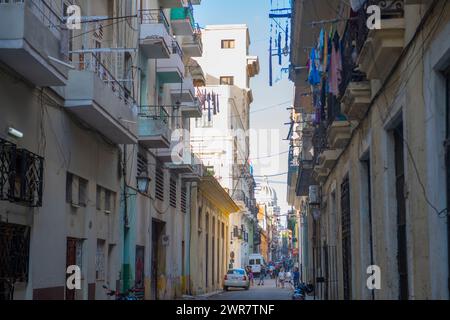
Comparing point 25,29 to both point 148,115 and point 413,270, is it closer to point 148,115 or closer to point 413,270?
point 413,270

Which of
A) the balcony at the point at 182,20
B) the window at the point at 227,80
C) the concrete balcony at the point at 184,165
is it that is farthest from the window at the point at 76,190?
the window at the point at 227,80

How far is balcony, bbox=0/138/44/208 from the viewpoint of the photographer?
1125cm

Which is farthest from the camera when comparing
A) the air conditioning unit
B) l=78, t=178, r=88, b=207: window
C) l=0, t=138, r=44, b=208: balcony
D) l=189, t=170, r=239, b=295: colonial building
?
l=189, t=170, r=239, b=295: colonial building

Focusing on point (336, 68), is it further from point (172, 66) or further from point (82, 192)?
point (172, 66)

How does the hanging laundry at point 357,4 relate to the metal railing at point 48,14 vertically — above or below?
below

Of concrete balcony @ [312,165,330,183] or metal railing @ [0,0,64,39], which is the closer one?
metal railing @ [0,0,64,39]

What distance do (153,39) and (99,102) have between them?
6.89 metres

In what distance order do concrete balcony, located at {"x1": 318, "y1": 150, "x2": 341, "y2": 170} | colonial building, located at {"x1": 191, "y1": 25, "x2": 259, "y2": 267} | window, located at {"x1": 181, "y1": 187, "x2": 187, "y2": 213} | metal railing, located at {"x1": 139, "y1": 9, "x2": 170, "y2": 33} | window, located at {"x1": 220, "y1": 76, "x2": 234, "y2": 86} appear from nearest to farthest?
concrete balcony, located at {"x1": 318, "y1": 150, "x2": 341, "y2": 170} → metal railing, located at {"x1": 139, "y1": 9, "x2": 170, "y2": 33} → window, located at {"x1": 181, "y1": 187, "x2": 187, "y2": 213} → colonial building, located at {"x1": 191, "y1": 25, "x2": 259, "y2": 267} → window, located at {"x1": 220, "y1": 76, "x2": 234, "y2": 86}

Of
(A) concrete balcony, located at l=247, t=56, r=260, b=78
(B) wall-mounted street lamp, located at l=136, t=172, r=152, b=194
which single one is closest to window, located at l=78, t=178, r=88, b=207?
(B) wall-mounted street lamp, located at l=136, t=172, r=152, b=194

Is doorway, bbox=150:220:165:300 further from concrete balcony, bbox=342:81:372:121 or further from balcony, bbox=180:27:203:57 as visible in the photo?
concrete balcony, bbox=342:81:372:121

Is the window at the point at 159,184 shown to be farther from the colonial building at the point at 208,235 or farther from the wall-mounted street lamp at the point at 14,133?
the wall-mounted street lamp at the point at 14,133

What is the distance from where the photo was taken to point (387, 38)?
9531 millimetres

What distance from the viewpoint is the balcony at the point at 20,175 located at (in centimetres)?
1125

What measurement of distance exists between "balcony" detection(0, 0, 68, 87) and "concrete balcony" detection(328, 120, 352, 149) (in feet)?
19.6
